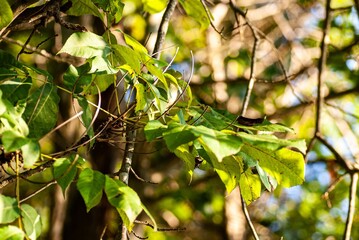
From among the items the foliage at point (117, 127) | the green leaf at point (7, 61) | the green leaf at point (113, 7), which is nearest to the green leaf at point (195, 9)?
the foliage at point (117, 127)

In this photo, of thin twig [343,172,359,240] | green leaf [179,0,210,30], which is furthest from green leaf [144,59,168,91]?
thin twig [343,172,359,240]

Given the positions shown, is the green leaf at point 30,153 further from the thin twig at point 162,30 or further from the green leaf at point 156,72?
the thin twig at point 162,30

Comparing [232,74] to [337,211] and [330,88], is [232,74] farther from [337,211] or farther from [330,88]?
[337,211]

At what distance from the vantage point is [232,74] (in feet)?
16.1

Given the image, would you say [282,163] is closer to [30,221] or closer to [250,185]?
[250,185]

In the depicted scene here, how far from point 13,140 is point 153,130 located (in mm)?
269

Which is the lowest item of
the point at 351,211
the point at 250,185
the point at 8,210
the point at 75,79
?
the point at 351,211

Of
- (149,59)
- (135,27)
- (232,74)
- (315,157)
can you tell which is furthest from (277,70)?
(149,59)

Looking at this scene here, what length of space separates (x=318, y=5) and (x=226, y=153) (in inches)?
161

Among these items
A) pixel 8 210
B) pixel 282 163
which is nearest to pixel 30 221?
pixel 8 210

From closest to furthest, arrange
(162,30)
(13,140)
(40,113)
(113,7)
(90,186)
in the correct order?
(13,140)
(90,186)
(40,113)
(113,7)
(162,30)

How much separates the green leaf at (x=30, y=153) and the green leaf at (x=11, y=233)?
11 cm

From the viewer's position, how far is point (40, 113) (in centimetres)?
107

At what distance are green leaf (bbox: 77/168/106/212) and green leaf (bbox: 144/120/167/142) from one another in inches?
4.3
